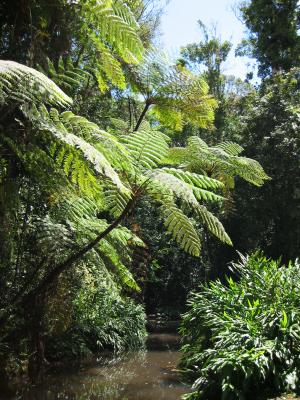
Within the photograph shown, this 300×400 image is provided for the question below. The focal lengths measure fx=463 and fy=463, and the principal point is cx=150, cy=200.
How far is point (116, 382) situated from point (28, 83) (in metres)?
5.01

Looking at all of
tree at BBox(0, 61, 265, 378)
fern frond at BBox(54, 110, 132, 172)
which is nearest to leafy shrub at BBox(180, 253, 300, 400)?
tree at BBox(0, 61, 265, 378)

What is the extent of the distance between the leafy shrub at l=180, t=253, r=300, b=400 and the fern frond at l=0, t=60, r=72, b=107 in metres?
2.87

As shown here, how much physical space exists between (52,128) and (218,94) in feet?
69.4

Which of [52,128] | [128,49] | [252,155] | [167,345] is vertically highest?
[252,155]

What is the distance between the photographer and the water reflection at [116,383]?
19.1 ft

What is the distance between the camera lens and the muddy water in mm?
5820

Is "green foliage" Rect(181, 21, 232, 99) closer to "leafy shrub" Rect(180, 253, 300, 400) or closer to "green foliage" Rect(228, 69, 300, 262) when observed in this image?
"green foliage" Rect(228, 69, 300, 262)

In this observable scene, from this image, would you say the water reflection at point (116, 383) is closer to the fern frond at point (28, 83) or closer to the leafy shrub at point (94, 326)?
the leafy shrub at point (94, 326)

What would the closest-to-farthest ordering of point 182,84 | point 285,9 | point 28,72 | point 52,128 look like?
point 28,72
point 52,128
point 182,84
point 285,9

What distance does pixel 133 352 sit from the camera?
9430 millimetres

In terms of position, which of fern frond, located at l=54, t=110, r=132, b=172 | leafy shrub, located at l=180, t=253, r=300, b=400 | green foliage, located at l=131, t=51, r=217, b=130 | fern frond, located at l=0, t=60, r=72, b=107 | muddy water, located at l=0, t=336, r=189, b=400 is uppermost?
green foliage, located at l=131, t=51, r=217, b=130

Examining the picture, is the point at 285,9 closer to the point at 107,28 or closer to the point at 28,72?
the point at 107,28

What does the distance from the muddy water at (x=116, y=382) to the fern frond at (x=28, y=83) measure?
408 centimetres

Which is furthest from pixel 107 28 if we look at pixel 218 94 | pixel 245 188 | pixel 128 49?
pixel 218 94
